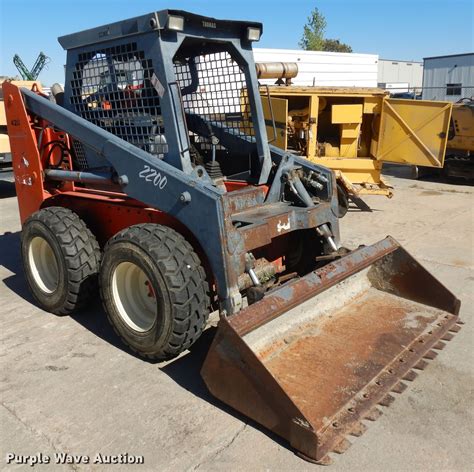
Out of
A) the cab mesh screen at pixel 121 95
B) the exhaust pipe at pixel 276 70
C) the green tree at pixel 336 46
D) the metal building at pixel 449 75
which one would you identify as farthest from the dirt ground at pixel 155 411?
the green tree at pixel 336 46

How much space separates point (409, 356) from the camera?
3.26 meters

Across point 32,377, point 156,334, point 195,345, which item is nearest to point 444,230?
point 195,345

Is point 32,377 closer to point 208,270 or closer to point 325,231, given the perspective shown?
point 208,270

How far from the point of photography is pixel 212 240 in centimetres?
310

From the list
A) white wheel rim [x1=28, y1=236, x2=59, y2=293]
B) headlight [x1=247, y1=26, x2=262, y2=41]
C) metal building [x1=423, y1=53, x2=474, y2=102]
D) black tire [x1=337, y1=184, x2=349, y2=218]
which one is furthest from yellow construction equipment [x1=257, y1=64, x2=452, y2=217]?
metal building [x1=423, y1=53, x2=474, y2=102]

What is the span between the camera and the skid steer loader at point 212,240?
288 cm

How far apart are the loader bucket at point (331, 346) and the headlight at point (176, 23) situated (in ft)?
6.10

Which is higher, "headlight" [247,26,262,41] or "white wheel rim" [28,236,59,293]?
"headlight" [247,26,262,41]

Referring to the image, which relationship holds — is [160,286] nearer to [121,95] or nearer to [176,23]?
[121,95]

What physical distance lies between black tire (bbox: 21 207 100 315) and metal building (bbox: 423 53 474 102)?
28865 millimetres

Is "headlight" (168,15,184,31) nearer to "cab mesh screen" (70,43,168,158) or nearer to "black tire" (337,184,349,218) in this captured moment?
"cab mesh screen" (70,43,168,158)

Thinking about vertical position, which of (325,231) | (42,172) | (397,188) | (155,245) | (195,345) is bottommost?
(397,188)

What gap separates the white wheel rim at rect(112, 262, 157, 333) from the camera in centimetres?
350

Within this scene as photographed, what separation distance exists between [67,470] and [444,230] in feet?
19.7
